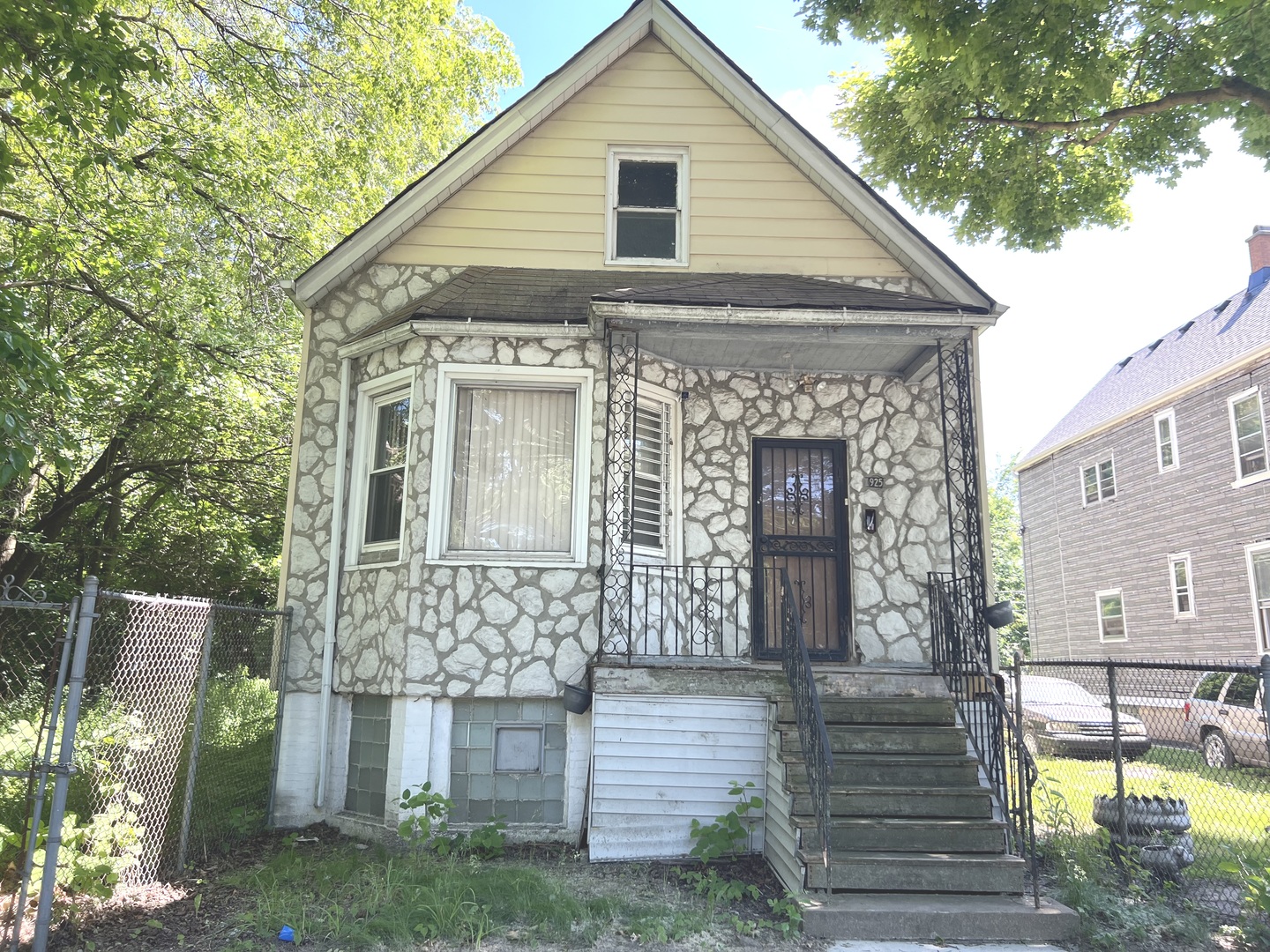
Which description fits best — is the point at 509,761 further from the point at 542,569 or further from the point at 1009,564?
the point at 1009,564

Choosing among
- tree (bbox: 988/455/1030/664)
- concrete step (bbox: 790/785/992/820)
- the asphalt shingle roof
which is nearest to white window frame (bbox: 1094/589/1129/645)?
the asphalt shingle roof

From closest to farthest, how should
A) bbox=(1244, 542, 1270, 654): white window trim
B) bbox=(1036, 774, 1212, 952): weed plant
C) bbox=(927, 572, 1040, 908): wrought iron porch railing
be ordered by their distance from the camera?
bbox=(1036, 774, 1212, 952): weed plant → bbox=(927, 572, 1040, 908): wrought iron porch railing → bbox=(1244, 542, 1270, 654): white window trim

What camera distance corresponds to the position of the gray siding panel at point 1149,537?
48.0 feet

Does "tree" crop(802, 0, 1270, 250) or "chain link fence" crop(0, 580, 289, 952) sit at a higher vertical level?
"tree" crop(802, 0, 1270, 250)

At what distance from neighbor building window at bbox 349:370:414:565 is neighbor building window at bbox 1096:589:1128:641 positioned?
52.3 ft

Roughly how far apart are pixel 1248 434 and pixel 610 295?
1294 centimetres

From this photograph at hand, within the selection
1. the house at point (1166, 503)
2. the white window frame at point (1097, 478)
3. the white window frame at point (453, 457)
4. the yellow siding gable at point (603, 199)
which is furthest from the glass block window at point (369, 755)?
the white window frame at point (1097, 478)

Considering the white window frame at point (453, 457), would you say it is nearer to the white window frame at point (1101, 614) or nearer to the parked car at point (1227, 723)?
the parked car at point (1227, 723)

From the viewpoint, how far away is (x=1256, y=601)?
46.3ft

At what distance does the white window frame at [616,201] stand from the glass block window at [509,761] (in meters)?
4.21

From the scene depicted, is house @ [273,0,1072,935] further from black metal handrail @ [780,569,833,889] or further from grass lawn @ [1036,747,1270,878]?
grass lawn @ [1036,747,1270,878]

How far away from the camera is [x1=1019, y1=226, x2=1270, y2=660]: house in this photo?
14430 mm

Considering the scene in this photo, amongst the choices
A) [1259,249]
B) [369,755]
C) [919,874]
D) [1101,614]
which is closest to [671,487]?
[369,755]

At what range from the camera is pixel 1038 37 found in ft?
23.5
